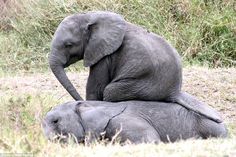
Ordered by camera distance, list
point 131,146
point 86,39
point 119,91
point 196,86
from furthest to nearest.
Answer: point 196,86
point 86,39
point 119,91
point 131,146

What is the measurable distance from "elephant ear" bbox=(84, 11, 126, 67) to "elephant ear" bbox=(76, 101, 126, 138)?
1.26ft

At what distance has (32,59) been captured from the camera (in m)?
13.3

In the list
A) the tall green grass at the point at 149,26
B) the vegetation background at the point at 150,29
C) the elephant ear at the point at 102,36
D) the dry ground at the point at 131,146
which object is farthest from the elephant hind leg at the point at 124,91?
the tall green grass at the point at 149,26

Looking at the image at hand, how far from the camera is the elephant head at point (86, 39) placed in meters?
6.62

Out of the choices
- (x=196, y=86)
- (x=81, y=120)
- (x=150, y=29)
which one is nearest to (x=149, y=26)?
(x=150, y=29)

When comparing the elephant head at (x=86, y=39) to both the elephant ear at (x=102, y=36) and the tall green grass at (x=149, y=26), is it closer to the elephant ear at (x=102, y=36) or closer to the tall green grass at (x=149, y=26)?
the elephant ear at (x=102, y=36)

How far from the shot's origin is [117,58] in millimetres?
6629

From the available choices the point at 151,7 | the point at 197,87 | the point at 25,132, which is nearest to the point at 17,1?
the point at 151,7

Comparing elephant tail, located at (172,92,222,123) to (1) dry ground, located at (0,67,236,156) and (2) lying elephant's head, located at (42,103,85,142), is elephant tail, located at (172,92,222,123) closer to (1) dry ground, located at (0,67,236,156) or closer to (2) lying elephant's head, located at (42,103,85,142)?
(1) dry ground, located at (0,67,236,156)

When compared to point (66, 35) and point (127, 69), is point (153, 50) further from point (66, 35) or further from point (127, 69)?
point (66, 35)

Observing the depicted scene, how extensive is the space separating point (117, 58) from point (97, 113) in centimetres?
56

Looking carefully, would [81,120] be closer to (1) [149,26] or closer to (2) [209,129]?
(2) [209,129]

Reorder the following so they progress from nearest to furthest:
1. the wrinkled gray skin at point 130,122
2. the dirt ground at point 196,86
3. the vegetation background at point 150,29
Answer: the wrinkled gray skin at point 130,122
the dirt ground at point 196,86
the vegetation background at point 150,29

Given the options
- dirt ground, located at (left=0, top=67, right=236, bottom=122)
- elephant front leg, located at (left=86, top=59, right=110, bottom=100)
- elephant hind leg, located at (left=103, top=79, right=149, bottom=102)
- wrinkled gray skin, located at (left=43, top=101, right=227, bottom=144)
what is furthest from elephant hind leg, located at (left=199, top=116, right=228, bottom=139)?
dirt ground, located at (left=0, top=67, right=236, bottom=122)
